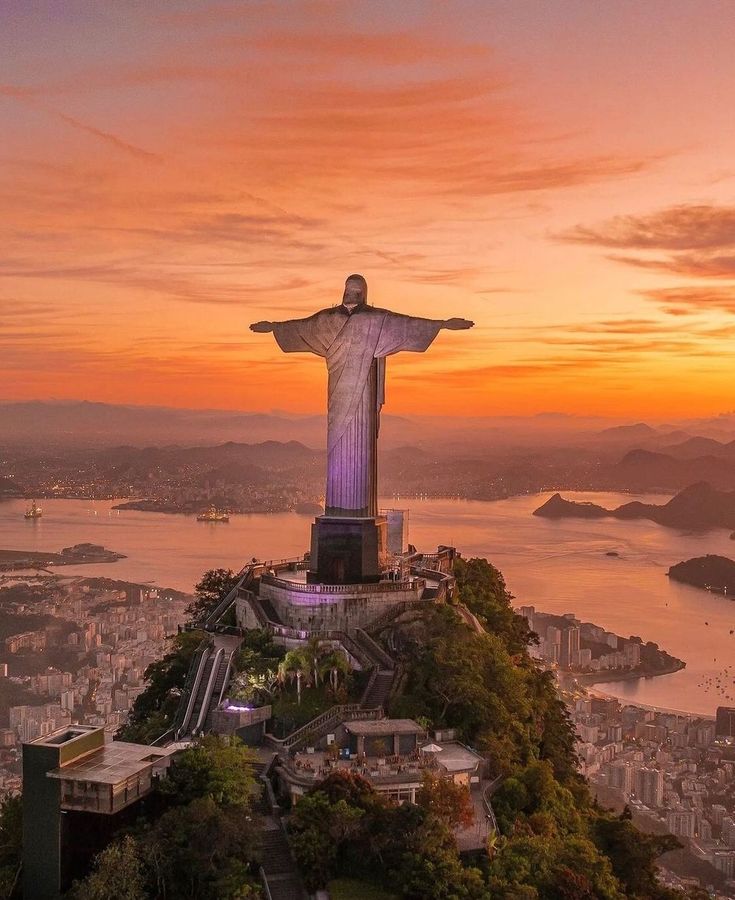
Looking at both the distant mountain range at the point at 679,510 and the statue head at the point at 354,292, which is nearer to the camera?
the statue head at the point at 354,292

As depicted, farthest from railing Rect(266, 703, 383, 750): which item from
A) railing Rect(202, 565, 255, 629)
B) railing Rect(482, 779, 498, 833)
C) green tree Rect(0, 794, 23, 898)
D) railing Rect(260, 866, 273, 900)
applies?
railing Rect(202, 565, 255, 629)

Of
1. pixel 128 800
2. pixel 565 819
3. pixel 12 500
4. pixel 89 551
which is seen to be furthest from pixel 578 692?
pixel 12 500

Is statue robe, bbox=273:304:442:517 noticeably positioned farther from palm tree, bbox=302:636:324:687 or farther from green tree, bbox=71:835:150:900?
green tree, bbox=71:835:150:900

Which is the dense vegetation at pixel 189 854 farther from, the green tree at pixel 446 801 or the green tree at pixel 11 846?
the green tree at pixel 446 801

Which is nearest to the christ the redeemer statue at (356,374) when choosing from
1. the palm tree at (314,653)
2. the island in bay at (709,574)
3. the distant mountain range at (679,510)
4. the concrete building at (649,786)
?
the palm tree at (314,653)

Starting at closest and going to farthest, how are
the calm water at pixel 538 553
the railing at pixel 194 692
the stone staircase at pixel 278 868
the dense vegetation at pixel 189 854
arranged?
the dense vegetation at pixel 189 854 < the stone staircase at pixel 278 868 < the railing at pixel 194 692 < the calm water at pixel 538 553

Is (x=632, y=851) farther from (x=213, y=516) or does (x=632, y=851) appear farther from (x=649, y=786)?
(x=213, y=516)

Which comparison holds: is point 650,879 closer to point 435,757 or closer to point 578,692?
point 435,757
